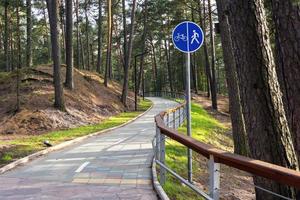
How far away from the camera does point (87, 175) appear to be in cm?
1116

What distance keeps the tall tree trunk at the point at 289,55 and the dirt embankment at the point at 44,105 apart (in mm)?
A: 15757

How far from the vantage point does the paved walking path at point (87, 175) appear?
9039mm

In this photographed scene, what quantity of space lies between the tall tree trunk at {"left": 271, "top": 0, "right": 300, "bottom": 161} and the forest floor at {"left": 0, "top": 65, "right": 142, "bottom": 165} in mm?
9539

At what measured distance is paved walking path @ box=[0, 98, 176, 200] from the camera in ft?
29.7

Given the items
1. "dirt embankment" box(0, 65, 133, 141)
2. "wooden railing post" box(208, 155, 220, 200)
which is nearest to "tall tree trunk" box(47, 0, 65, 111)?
"dirt embankment" box(0, 65, 133, 141)

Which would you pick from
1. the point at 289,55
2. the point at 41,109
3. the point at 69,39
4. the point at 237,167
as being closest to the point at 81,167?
the point at 289,55

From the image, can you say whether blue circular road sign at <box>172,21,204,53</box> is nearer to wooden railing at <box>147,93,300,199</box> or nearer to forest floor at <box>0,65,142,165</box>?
wooden railing at <box>147,93,300,199</box>

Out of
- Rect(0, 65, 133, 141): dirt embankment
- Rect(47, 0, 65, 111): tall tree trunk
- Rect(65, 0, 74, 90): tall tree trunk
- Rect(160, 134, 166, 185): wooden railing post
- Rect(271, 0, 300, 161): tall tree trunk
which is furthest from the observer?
Rect(65, 0, 74, 90): tall tree trunk

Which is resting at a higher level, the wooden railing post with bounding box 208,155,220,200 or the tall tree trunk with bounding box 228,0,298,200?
the tall tree trunk with bounding box 228,0,298,200

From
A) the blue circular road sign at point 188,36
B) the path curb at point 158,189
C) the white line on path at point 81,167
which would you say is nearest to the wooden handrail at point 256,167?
the path curb at point 158,189

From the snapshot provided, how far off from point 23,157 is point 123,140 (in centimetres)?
563

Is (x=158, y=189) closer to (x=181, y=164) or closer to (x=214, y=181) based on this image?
(x=214, y=181)

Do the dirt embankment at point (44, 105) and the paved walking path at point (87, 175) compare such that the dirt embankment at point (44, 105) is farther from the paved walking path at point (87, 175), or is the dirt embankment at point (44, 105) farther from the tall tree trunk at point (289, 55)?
the tall tree trunk at point (289, 55)

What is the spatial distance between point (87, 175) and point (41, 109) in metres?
14.7
